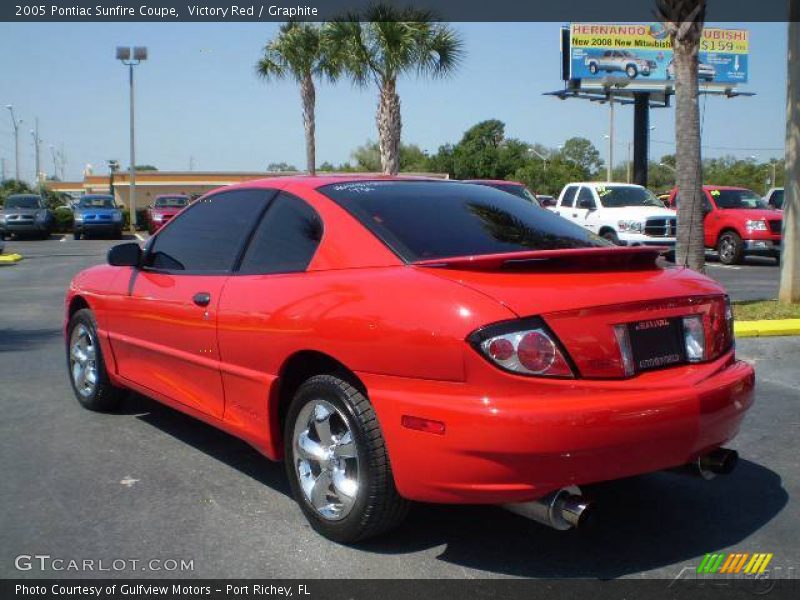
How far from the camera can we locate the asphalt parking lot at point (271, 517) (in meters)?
3.46

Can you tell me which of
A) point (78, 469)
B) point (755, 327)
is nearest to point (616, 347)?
point (78, 469)

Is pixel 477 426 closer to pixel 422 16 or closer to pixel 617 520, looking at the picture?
pixel 617 520

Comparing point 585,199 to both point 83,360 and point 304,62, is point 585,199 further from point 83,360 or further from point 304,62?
point 83,360

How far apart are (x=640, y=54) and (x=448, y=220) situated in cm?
3898

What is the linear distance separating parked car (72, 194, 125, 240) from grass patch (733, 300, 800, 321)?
24.3 meters

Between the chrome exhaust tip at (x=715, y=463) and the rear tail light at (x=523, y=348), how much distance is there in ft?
3.01

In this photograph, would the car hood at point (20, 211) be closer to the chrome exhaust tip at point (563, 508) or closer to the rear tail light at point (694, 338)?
the rear tail light at point (694, 338)

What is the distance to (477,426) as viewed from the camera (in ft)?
9.84

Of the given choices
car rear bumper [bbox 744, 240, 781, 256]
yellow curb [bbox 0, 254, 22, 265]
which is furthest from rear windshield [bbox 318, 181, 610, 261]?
yellow curb [bbox 0, 254, 22, 265]

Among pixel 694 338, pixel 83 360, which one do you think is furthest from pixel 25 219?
pixel 694 338

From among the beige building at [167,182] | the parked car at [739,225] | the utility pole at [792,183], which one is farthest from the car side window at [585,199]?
the beige building at [167,182]

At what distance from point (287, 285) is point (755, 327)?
20.4 ft

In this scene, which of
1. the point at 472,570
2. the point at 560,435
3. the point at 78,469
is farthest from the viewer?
the point at 78,469

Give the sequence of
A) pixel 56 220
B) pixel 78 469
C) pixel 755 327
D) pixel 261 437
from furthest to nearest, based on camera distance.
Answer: pixel 56 220 → pixel 755 327 → pixel 78 469 → pixel 261 437
